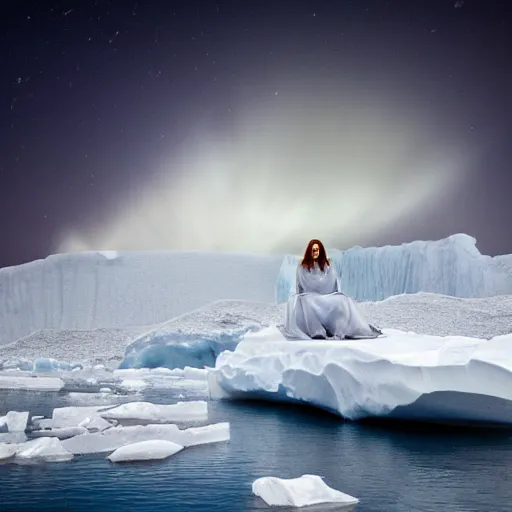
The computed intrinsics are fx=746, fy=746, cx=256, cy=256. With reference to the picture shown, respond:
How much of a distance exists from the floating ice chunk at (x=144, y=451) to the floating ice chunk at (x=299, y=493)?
104 cm

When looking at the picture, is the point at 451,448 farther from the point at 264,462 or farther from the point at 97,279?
the point at 97,279

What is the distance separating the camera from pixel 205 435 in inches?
175

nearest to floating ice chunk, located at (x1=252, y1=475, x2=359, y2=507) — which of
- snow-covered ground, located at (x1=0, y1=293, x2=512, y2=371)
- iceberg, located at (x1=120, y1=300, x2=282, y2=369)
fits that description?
snow-covered ground, located at (x1=0, y1=293, x2=512, y2=371)

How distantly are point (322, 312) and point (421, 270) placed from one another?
13613 mm

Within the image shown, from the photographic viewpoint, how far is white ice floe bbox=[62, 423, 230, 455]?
162 inches

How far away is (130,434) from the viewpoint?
4.26m

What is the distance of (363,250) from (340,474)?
16535 mm

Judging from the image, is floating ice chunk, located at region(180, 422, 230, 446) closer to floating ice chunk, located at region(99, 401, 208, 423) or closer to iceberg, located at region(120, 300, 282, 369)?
floating ice chunk, located at region(99, 401, 208, 423)

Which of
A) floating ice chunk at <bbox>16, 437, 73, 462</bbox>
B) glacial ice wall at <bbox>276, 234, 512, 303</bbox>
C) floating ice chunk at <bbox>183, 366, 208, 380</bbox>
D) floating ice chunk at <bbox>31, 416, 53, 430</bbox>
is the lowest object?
floating ice chunk at <bbox>16, 437, 73, 462</bbox>

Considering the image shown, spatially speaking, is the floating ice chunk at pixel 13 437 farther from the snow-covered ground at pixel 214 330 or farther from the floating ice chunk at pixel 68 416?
the snow-covered ground at pixel 214 330

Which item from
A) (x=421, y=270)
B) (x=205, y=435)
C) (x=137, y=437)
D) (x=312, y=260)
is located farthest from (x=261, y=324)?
(x=137, y=437)

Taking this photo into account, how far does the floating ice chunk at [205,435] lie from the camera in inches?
171

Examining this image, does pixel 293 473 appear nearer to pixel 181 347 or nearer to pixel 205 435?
pixel 205 435

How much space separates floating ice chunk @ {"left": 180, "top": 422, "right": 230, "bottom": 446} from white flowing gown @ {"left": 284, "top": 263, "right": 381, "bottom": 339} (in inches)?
91.0
